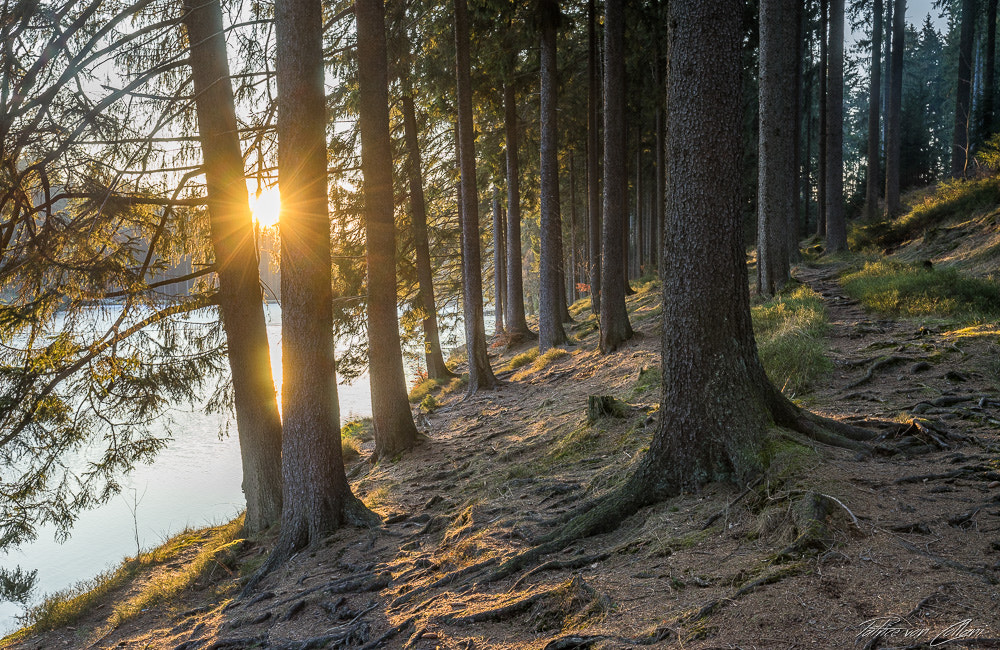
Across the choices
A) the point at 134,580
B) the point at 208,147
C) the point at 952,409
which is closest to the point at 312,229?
the point at 208,147

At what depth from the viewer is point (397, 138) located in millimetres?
16828

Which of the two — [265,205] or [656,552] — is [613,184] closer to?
[265,205]

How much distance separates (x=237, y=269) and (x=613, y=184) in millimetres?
7219

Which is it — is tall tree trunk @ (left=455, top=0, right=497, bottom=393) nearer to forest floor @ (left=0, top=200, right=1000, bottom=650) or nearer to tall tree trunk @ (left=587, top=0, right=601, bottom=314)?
forest floor @ (left=0, top=200, right=1000, bottom=650)

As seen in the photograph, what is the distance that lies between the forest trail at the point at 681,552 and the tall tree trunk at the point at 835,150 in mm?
10734

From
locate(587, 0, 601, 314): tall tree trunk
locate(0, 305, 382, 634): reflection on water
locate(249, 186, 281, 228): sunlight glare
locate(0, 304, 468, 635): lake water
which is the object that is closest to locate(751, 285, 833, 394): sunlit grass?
locate(249, 186, 281, 228): sunlight glare

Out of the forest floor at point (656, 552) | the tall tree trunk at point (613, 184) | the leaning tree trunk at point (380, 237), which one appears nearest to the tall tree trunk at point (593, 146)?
the tall tree trunk at point (613, 184)

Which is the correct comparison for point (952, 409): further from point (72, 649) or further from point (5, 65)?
point (5, 65)

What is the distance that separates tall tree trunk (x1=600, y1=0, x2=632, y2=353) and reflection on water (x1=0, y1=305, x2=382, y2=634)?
640 centimetres

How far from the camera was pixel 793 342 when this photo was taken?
7.35 metres

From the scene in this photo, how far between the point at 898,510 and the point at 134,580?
9072 mm

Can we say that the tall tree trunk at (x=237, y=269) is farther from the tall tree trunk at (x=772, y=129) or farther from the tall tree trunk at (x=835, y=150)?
the tall tree trunk at (x=835, y=150)

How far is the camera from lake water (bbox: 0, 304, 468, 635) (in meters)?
13.1

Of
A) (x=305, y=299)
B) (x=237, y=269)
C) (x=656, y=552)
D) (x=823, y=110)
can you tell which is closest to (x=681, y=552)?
(x=656, y=552)
